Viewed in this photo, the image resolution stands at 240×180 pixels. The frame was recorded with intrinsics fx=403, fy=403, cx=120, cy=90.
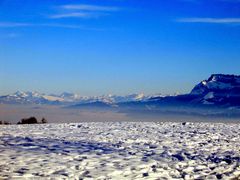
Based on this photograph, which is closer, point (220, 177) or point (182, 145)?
point (220, 177)

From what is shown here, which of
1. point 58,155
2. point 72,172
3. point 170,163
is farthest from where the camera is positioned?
point 58,155

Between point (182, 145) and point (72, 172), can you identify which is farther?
point (182, 145)

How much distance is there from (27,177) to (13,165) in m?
1.75

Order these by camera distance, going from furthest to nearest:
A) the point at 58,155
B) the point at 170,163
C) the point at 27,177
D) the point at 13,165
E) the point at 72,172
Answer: the point at 58,155, the point at 170,163, the point at 13,165, the point at 72,172, the point at 27,177

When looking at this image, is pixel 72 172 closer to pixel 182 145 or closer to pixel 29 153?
pixel 29 153

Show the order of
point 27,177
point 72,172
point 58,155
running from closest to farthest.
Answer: point 27,177 → point 72,172 → point 58,155

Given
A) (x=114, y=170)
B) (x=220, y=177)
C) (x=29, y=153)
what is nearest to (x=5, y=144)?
(x=29, y=153)

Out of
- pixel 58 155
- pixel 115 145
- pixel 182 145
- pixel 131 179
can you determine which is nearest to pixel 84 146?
pixel 115 145

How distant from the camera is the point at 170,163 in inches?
544

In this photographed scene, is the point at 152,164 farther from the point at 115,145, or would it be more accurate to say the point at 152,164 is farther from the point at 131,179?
the point at 115,145

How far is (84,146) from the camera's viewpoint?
17.5m

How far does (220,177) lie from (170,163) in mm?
2119

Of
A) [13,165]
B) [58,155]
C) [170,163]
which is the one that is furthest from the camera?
[58,155]

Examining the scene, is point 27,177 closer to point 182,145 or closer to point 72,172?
point 72,172
